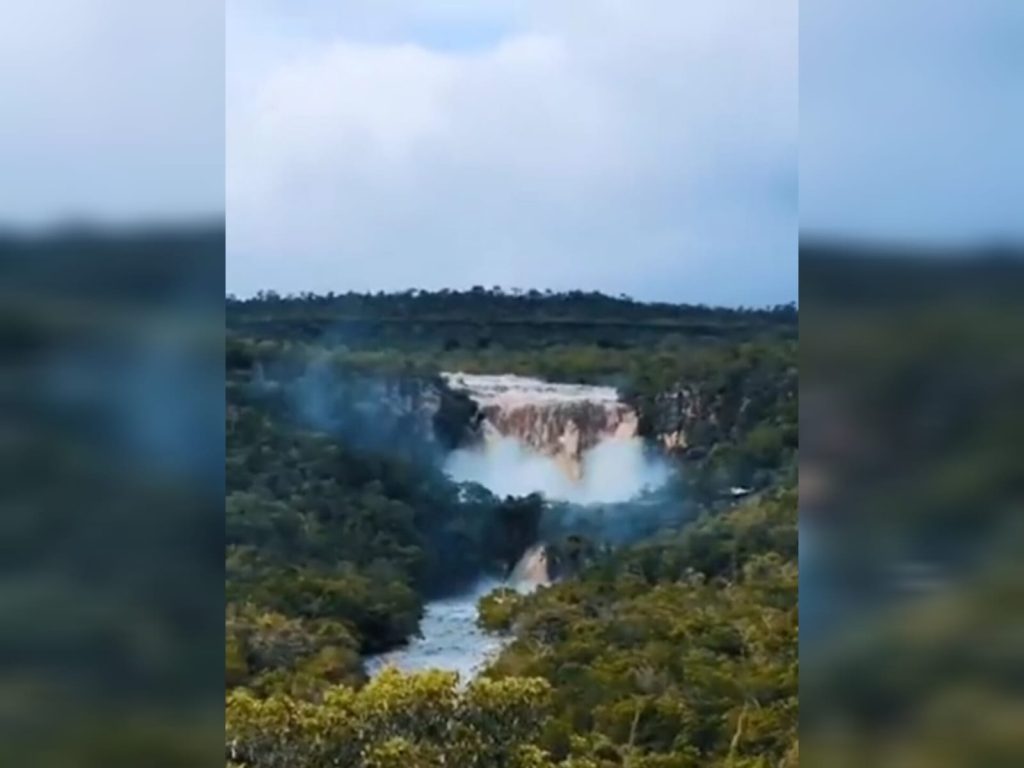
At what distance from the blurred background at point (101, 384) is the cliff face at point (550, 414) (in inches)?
28.0

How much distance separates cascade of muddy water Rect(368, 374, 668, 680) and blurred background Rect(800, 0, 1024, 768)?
66 cm

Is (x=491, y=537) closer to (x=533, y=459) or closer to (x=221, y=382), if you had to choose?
(x=533, y=459)

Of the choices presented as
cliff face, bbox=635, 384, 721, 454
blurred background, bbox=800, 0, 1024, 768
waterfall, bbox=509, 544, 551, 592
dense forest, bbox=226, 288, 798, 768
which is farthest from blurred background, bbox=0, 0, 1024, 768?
waterfall, bbox=509, 544, 551, 592

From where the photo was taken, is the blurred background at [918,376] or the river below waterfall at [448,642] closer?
the blurred background at [918,376]

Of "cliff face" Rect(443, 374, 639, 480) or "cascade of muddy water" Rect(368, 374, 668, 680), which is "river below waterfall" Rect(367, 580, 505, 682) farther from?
"cliff face" Rect(443, 374, 639, 480)

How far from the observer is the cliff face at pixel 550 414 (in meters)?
3.09

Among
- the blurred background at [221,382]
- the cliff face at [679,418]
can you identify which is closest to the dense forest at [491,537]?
the cliff face at [679,418]

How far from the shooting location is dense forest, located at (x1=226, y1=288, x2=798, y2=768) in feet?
10.0

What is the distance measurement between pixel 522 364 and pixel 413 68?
27.3 inches

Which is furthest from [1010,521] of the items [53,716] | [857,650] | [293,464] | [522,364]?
[53,716]

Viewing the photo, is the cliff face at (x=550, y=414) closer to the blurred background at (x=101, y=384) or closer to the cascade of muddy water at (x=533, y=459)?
the cascade of muddy water at (x=533, y=459)

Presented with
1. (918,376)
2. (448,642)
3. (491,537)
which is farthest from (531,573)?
(918,376)

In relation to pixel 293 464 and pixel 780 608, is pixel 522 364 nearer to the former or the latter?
pixel 293 464

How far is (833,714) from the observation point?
8.22 ft
